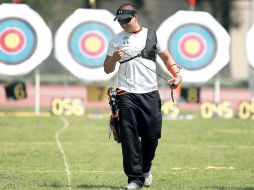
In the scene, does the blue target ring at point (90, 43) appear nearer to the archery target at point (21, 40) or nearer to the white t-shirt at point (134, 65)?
the archery target at point (21, 40)

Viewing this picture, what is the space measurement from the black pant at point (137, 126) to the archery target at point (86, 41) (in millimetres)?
9942

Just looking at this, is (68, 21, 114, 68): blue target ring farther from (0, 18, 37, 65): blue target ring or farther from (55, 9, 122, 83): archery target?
(0, 18, 37, 65): blue target ring

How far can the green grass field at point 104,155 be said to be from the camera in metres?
10.3

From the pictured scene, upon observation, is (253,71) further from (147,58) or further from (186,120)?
(147,58)

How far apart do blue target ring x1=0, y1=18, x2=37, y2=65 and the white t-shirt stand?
32.8 ft

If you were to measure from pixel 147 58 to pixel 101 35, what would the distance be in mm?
10340

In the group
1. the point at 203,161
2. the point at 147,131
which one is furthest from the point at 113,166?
the point at 147,131

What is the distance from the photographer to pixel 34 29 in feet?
64.7

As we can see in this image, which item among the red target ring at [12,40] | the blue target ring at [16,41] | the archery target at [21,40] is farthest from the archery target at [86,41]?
the red target ring at [12,40]

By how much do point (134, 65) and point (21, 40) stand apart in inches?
406

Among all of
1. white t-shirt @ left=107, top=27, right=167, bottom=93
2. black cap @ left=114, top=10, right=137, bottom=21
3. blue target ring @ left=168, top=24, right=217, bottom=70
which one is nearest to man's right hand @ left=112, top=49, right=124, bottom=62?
white t-shirt @ left=107, top=27, right=167, bottom=93

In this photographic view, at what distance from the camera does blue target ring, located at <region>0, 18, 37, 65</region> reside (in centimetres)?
1961

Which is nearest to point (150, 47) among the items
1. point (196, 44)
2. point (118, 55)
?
point (118, 55)

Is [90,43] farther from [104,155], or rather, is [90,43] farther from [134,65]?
[134,65]
